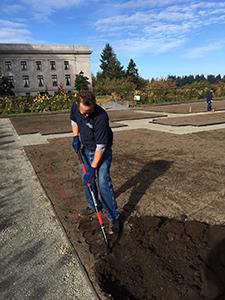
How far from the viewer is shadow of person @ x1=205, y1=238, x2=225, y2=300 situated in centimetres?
266

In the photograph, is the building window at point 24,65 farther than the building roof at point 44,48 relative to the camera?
Yes

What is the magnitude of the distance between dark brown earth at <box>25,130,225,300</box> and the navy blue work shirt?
129cm

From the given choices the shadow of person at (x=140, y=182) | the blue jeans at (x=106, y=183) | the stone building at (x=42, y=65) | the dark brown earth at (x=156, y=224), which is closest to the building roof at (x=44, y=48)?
the stone building at (x=42, y=65)

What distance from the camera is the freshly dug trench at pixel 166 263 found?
2.75m

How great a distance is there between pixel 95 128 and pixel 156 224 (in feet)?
5.56

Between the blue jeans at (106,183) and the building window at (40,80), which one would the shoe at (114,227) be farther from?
the building window at (40,80)

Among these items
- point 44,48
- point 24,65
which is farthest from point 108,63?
point 24,65

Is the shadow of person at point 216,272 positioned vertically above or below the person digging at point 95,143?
below

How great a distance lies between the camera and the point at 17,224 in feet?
14.2

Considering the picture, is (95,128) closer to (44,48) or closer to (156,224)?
(156,224)

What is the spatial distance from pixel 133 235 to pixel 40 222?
153cm

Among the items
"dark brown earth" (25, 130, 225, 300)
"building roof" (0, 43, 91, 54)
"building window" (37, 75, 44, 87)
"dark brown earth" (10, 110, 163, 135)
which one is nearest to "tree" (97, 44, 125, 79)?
"building roof" (0, 43, 91, 54)

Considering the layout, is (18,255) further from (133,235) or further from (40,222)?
(133,235)

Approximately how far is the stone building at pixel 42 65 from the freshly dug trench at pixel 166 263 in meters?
66.9
